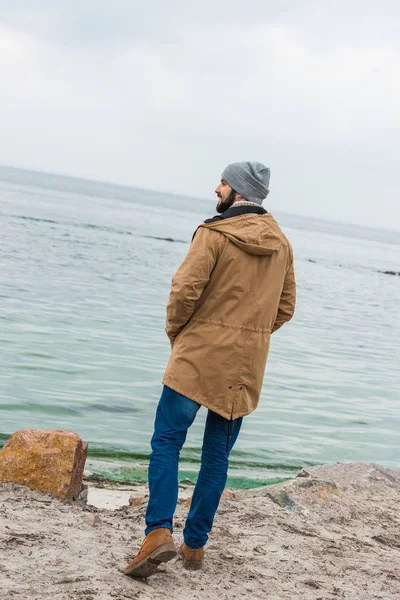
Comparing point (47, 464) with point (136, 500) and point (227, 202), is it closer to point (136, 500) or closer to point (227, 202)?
point (136, 500)

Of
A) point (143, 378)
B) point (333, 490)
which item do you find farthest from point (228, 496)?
point (143, 378)

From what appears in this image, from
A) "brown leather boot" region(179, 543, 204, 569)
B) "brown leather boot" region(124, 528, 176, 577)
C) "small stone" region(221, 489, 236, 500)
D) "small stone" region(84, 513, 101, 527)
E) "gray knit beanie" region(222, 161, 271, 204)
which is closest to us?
"brown leather boot" region(124, 528, 176, 577)

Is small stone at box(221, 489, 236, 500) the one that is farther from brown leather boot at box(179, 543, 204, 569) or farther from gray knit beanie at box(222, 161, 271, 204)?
gray knit beanie at box(222, 161, 271, 204)

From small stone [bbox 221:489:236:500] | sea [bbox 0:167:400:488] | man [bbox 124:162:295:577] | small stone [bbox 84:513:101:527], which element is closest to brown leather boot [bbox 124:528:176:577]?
man [bbox 124:162:295:577]

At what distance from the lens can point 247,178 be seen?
405 cm

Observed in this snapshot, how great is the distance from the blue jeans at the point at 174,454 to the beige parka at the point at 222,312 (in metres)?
0.10

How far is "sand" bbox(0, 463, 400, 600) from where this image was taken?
3.77 metres

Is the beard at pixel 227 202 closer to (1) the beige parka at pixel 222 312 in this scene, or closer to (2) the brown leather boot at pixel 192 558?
(1) the beige parka at pixel 222 312

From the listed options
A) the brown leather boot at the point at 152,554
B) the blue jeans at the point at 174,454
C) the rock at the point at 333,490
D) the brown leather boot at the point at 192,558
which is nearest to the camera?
the brown leather boot at the point at 152,554

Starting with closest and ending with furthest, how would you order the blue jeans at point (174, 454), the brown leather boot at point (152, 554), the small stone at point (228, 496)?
the brown leather boot at point (152, 554), the blue jeans at point (174, 454), the small stone at point (228, 496)

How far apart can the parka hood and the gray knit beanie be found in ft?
0.44

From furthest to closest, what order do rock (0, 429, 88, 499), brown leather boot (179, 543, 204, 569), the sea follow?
1. the sea
2. rock (0, 429, 88, 499)
3. brown leather boot (179, 543, 204, 569)

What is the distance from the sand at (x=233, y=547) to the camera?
3.77m

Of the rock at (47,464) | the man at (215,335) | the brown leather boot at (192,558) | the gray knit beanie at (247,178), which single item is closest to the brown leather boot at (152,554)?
the man at (215,335)
